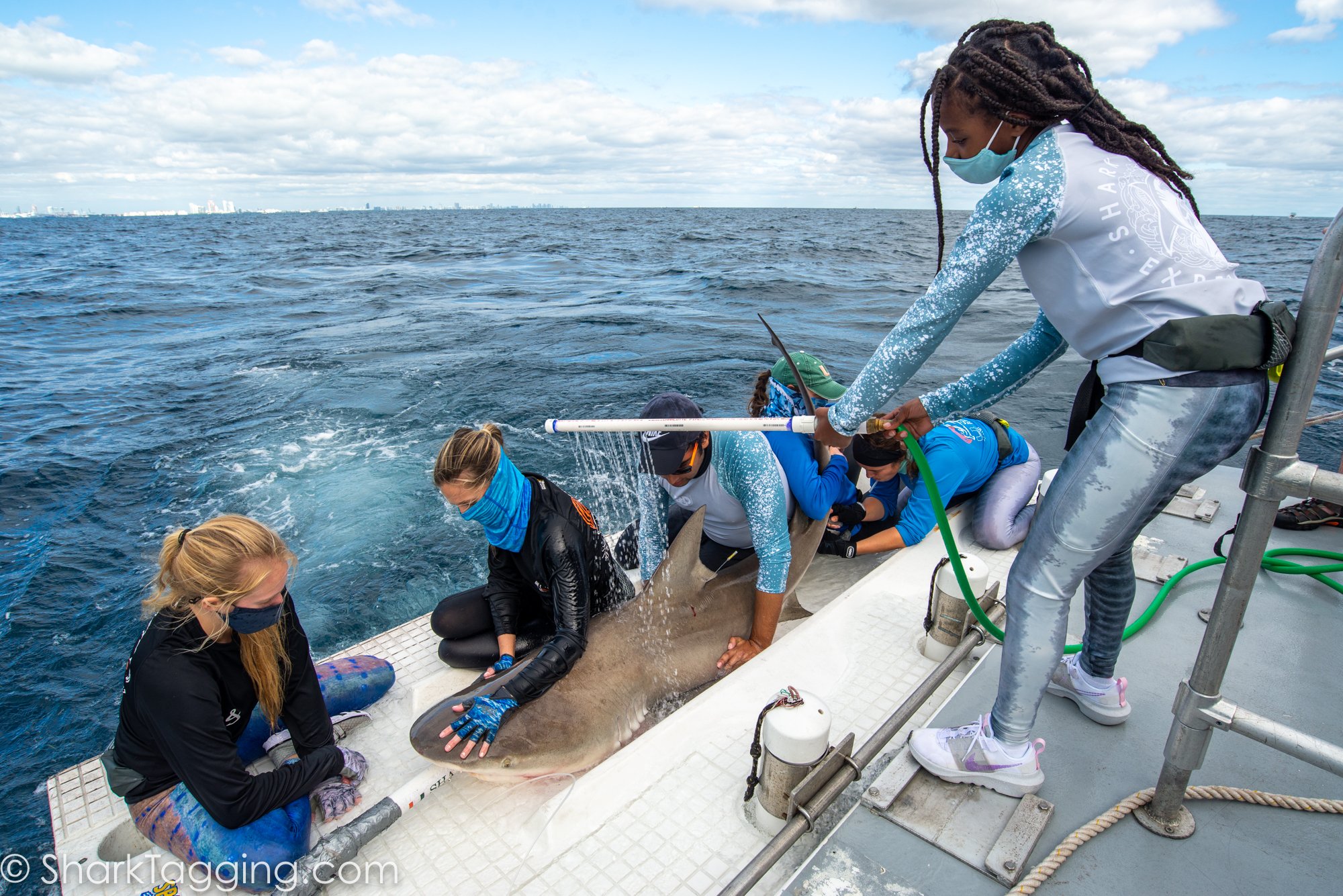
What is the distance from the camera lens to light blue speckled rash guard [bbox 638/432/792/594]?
355 centimetres

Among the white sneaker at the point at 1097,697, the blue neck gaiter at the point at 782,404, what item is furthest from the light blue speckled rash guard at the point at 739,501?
the white sneaker at the point at 1097,697

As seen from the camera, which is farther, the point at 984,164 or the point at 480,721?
the point at 480,721

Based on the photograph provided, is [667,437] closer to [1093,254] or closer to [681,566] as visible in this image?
[681,566]

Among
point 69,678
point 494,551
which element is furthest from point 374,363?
point 494,551

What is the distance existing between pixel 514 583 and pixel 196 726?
1.63m

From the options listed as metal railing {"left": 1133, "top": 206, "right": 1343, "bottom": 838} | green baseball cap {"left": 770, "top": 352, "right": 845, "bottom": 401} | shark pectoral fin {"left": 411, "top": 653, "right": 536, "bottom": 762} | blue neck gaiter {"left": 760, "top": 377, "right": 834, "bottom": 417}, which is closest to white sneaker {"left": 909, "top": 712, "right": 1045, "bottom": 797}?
metal railing {"left": 1133, "top": 206, "right": 1343, "bottom": 838}

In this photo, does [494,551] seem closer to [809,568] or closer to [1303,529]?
[809,568]

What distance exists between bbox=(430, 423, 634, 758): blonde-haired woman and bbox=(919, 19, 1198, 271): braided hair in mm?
2256

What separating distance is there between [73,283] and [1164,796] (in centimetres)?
3508

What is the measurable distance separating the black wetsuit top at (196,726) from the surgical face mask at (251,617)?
0.15m

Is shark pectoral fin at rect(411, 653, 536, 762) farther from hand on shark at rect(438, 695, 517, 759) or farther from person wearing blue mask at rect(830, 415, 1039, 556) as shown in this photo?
person wearing blue mask at rect(830, 415, 1039, 556)

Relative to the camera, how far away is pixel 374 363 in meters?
13.1

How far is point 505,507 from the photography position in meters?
3.35

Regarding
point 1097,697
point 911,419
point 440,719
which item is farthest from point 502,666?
point 1097,697
